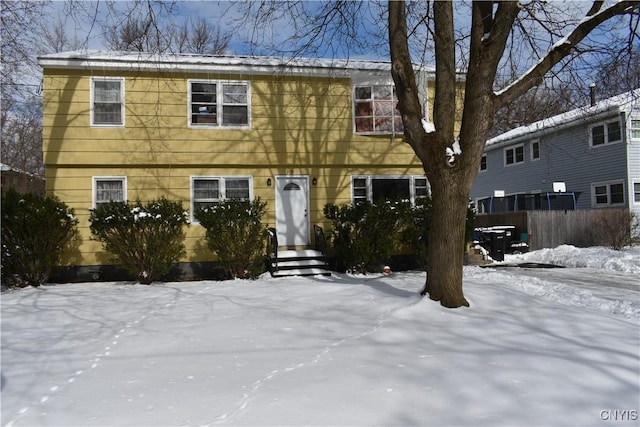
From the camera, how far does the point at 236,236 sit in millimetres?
10227

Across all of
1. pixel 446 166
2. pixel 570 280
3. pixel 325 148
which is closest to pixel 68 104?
pixel 325 148

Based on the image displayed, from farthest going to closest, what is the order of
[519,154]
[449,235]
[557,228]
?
[519,154], [557,228], [449,235]

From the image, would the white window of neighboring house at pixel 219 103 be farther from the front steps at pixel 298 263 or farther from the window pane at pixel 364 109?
the front steps at pixel 298 263

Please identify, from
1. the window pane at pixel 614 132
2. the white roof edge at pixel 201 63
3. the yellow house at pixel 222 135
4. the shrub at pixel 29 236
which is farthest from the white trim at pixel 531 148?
the shrub at pixel 29 236

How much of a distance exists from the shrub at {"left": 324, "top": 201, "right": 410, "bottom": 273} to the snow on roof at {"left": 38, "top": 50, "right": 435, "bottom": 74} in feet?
12.1

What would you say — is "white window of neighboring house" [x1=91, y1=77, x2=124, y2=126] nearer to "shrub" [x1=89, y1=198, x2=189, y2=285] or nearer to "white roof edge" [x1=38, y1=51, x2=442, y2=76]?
"white roof edge" [x1=38, y1=51, x2=442, y2=76]

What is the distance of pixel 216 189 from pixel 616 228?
1416cm

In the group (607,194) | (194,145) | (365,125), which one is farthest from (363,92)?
(607,194)

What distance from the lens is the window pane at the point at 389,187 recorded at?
12.5 m

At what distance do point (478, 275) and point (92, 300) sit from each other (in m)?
7.89

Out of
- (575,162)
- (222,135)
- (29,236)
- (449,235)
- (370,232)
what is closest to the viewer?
(449,235)

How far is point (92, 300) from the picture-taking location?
7.92m

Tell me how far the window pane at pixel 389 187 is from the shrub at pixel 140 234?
17.9 feet

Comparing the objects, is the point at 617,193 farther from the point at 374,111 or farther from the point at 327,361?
the point at 327,361
